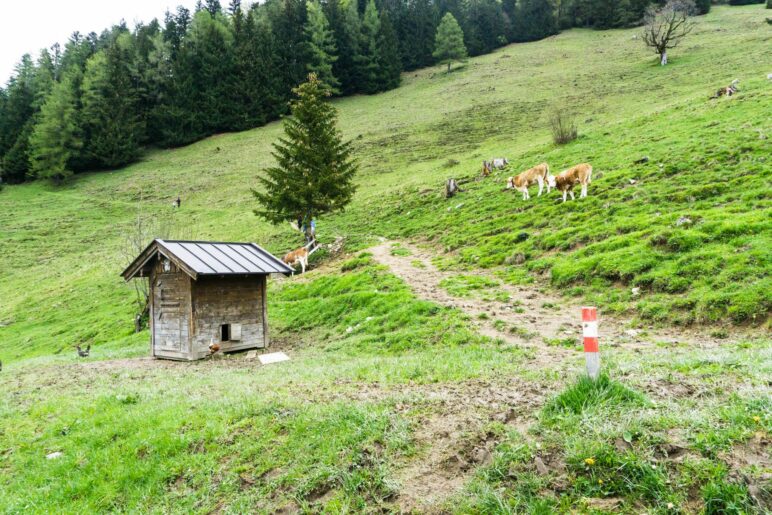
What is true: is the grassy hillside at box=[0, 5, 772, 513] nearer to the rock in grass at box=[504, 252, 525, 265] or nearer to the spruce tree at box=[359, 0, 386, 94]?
the rock in grass at box=[504, 252, 525, 265]

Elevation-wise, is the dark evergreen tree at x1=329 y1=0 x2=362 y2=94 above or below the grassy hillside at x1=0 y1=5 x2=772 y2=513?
above

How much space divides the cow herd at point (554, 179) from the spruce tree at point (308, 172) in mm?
10044

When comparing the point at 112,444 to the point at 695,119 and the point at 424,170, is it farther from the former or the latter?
the point at 424,170

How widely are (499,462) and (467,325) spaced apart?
7779mm

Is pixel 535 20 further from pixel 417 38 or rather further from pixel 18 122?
pixel 18 122

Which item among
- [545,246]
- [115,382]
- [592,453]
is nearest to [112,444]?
[115,382]

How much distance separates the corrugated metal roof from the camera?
47.0ft

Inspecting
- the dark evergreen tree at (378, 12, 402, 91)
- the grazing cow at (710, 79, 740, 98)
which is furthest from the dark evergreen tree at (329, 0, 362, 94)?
the grazing cow at (710, 79, 740, 98)

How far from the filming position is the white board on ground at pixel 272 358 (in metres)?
12.9

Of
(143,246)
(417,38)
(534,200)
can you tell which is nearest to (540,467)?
(534,200)

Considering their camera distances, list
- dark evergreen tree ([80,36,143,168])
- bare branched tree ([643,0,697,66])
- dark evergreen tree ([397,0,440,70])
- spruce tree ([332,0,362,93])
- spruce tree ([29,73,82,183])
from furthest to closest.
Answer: dark evergreen tree ([397,0,440,70]), spruce tree ([332,0,362,93]), dark evergreen tree ([80,36,143,168]), spruce tree ([29,73,82,183]), bare branched tree ([643,0,697,66])

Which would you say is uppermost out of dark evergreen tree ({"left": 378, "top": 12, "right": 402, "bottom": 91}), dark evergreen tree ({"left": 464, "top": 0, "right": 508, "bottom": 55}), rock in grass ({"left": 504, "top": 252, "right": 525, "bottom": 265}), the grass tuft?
dark evergreen tree ({"left": 464, "top": 0, "right": 508, "bottom": 55})

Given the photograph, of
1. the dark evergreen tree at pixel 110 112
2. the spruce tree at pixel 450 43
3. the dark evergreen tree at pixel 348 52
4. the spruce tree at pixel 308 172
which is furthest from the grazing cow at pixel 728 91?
the dark evergreen tree at pixel 110 112

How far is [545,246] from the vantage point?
1720 cm
